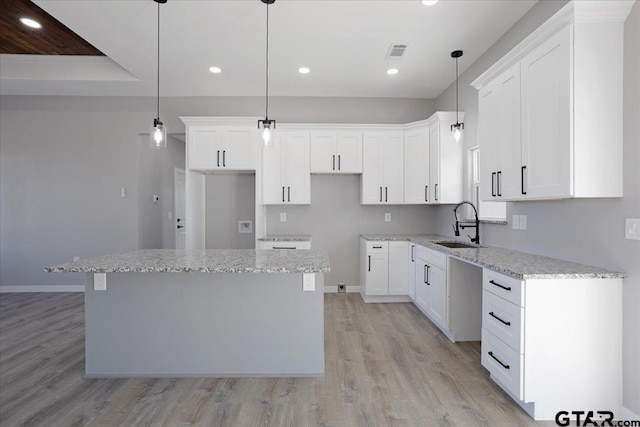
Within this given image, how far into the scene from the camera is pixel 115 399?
7.32 ft

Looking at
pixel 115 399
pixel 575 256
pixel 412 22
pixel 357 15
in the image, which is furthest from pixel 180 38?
pixel 575 256

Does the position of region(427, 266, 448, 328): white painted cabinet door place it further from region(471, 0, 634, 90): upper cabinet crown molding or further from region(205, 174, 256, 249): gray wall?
region(205, 174, 256, 249): gray wall

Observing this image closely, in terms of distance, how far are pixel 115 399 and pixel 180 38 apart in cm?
322

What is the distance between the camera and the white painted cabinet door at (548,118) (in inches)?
78.0

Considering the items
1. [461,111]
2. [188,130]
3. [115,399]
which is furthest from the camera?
[188,130]

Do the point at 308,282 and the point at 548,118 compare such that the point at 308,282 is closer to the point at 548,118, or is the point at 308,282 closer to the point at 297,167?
the point at 548,118

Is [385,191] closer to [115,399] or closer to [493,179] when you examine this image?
[493,179]

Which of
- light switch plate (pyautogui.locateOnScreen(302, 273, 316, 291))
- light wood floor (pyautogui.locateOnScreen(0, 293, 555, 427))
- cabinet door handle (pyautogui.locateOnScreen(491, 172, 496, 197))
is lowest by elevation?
light wood floor (pyautogui.locateOnScreen(0, 293, 555, 427))

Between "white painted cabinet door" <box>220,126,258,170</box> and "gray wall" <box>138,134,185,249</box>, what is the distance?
160cm

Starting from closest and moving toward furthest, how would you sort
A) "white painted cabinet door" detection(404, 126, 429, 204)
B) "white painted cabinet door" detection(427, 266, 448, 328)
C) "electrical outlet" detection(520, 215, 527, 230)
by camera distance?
"electrical outlet" detection(520, 215, 527, 230)
"white painted cabinet door" detection(427, 266, 448, 328)
"white painted cabinet door" detection(404, 126, 429, 204)

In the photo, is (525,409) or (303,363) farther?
(303,363)

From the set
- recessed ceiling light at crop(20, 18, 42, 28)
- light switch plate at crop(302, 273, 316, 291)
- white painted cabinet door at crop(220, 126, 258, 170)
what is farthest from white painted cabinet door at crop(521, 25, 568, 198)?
recessed ceiling light at crop(20, 18, 42, 28)

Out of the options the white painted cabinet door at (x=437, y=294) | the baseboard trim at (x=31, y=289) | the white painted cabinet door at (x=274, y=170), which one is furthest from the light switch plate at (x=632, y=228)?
the baseboard trim at (x=31, y=289)

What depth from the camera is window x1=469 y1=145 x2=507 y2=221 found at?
3.43 meters
